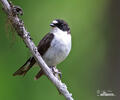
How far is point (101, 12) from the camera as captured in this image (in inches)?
316

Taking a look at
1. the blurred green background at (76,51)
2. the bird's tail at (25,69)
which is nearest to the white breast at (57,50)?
the bird's tail at (25,69)

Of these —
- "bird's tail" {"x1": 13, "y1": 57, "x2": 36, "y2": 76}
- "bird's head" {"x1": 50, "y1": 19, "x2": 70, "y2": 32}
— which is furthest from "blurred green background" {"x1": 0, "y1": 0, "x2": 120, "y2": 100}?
"bird's tail" {"x1": 13, "y1": 57, "x2": 36, "y2": 76}

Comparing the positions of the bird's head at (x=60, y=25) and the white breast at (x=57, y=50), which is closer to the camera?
the white breast at (x=57, y=50)

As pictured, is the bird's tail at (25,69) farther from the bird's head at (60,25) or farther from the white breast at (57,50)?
the bird's head at (60,25)

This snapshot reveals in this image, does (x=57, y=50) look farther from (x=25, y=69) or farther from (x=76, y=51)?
(x=76, y=51)

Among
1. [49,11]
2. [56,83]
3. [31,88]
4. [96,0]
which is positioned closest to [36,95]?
[31,88]

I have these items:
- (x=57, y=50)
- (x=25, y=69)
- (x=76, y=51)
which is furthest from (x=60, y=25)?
(x=76, y=51)

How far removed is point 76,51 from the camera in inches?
305

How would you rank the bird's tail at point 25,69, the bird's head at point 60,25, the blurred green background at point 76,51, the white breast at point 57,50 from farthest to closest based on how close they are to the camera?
1. the blurred green background at point 76,51
2. the bird's head at point 60,25
3. the white breast at point 57,50
4. the bird's tail at point 25,69

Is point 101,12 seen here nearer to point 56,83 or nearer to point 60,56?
point 60,56

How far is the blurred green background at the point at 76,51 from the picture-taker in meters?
6.61

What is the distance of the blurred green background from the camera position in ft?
21.7

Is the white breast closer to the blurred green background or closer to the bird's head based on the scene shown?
the bird's head

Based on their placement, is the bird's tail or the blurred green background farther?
the blurred green background
